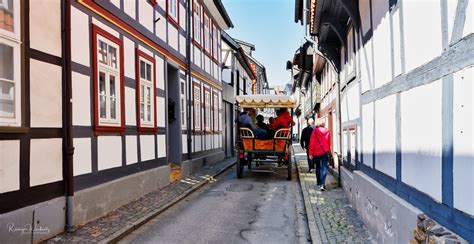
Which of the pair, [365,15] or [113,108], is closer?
[365,15]

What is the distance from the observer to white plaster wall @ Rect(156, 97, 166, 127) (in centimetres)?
1045

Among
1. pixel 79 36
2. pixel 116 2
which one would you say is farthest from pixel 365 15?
pixel 116 2

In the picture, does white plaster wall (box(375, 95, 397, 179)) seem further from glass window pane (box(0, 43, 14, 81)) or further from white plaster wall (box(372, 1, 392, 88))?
glass window pane (box(0, 43, 14, 81))

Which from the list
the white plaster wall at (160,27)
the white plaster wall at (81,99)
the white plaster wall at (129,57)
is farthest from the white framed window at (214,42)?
the white plaster wall at (81,99)

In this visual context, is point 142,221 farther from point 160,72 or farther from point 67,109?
point 160,72

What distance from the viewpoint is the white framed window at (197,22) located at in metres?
14.8

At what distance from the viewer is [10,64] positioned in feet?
16.1

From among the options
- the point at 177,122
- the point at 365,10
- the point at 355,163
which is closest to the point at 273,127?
the point at 177,122

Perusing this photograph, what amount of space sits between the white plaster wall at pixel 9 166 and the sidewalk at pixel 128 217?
100 centimetres

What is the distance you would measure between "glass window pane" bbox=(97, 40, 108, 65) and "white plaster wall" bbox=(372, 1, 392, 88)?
4.53m

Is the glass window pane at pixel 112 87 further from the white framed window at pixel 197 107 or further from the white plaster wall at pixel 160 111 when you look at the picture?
the white framed window at pixel 197 107

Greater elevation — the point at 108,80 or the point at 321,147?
the point at 108,80

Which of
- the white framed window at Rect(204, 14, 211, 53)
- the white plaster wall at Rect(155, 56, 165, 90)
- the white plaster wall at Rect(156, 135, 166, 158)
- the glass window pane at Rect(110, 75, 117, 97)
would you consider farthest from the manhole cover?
the white framed window at Rect(204, 14, 211, 53)

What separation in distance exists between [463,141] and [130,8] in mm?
7580
